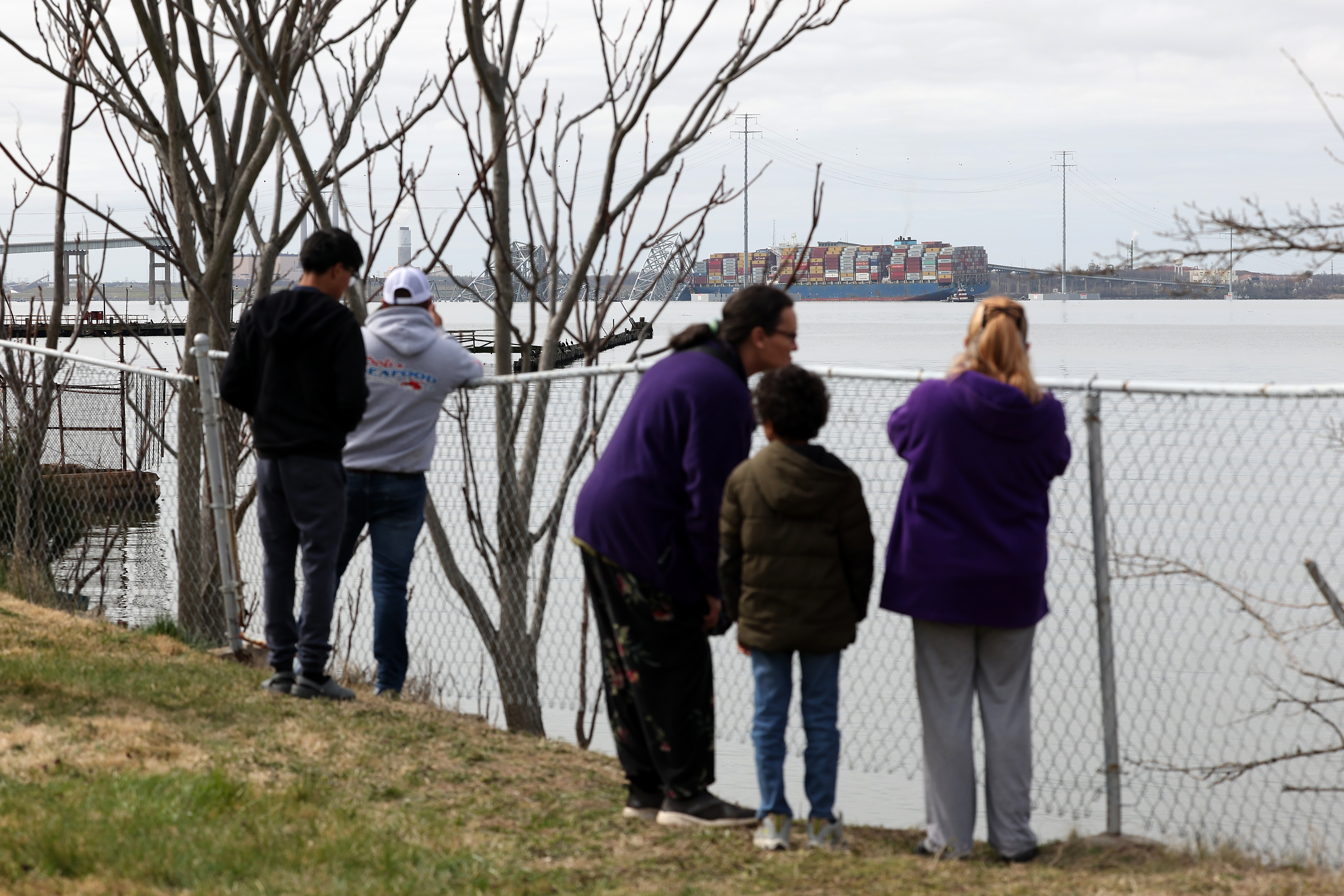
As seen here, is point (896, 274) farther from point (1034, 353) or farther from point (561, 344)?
point (561, 344)

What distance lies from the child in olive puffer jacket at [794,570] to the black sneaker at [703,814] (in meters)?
0.19

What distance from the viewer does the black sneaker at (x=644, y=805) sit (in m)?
4.01

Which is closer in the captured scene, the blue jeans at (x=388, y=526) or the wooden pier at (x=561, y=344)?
the blue jeans at (x=388, y=526)

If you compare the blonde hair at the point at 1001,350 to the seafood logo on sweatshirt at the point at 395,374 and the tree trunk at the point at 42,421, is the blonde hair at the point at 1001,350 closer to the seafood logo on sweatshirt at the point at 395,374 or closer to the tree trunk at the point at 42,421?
the seafood logo on sweatshirt at the point at 395,374

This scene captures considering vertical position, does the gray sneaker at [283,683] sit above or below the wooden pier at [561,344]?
below

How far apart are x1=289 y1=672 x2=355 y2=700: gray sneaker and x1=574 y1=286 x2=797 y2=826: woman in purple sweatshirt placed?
6.25ft

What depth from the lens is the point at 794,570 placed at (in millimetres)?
3525

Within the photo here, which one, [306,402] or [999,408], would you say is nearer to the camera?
[999,408]

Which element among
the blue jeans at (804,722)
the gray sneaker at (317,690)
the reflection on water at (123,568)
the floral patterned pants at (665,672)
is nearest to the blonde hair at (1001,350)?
the blue jeans at (804,722)

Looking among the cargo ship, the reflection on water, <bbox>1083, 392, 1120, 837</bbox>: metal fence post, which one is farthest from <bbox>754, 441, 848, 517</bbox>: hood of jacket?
the cargo ship

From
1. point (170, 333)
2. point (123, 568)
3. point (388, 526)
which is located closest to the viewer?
point (388, 526)

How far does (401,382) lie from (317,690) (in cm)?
133

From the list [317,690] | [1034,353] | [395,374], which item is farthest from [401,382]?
[1034,353]

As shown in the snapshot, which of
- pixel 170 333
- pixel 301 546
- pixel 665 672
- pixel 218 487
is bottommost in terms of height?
pixel 665 672
